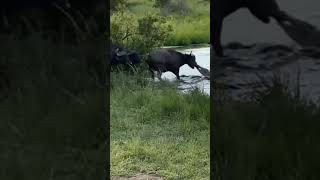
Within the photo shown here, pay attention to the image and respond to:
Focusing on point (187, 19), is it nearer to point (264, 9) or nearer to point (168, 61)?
point (168, 61)

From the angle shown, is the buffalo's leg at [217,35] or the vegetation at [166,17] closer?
the buffalo's leg at [217,35]

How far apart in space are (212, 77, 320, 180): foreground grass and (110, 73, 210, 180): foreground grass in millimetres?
353

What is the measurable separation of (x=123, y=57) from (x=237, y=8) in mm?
1103

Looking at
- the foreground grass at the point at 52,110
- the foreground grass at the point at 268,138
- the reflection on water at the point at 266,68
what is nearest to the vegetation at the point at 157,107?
the foreground grass at the point at 52,110

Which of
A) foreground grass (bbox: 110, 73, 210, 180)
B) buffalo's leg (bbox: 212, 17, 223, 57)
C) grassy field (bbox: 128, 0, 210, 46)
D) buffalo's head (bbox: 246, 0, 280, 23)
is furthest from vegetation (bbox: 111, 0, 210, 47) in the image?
buffalo's head (bbox: 246, 0, 280, 23)

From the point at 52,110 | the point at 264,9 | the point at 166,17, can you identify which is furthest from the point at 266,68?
the point at 52,110

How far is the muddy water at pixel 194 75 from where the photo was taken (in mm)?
2947

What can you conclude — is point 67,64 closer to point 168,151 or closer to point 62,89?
point 62,89

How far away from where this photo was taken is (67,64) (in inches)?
106

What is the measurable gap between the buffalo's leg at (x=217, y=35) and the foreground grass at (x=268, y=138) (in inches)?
11.0

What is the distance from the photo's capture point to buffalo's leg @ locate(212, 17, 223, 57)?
2.46 m

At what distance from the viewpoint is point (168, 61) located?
3059mm

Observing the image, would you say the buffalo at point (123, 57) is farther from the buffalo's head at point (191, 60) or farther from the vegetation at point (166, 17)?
the buffalo's head at point (191, 60)

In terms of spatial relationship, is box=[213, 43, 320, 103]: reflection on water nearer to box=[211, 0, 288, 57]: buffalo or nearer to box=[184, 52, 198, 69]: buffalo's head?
box=[211, 0, 288, 57]: buffalo
